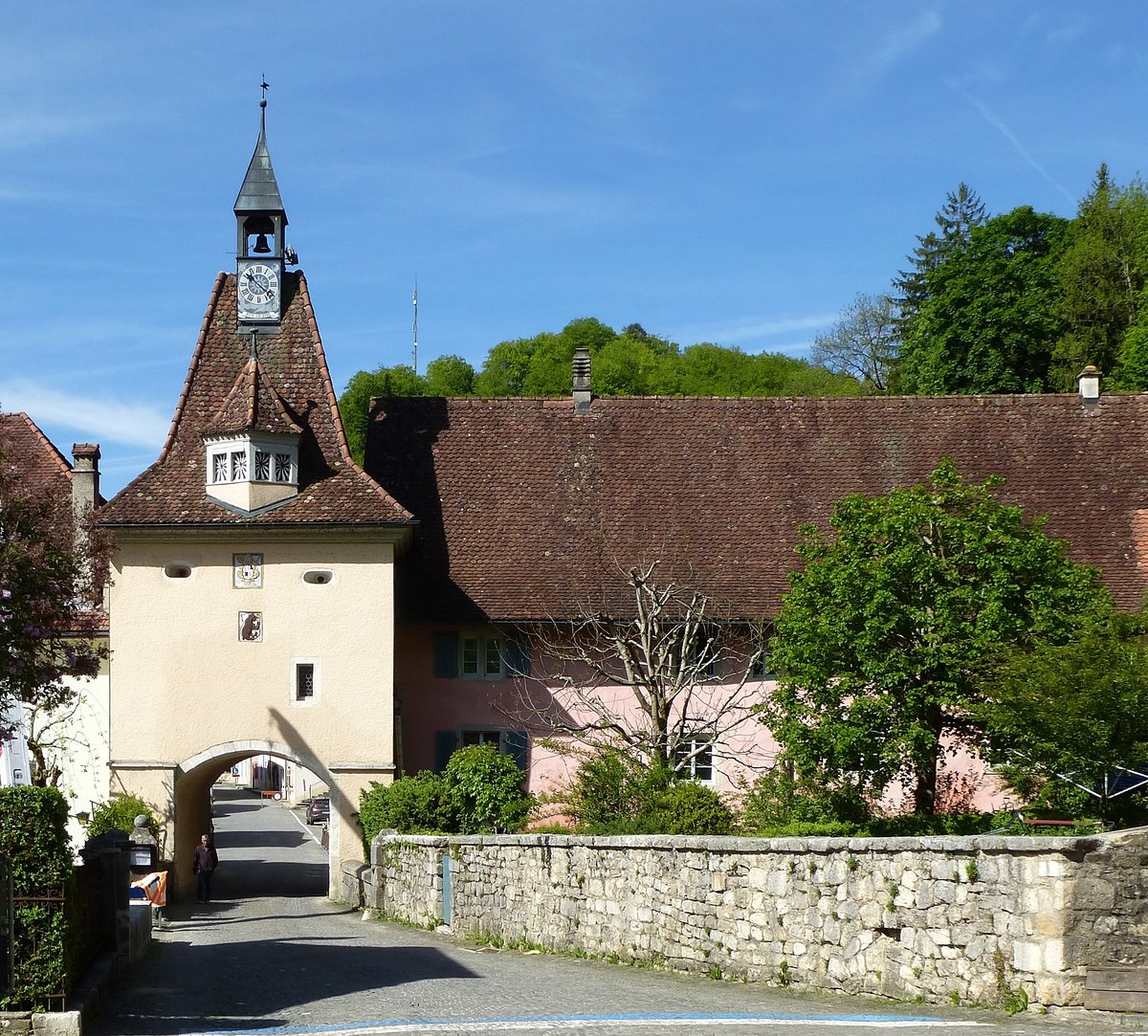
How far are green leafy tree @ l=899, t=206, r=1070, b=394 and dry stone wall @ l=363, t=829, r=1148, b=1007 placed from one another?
101 feet

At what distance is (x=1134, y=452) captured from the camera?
111 ft

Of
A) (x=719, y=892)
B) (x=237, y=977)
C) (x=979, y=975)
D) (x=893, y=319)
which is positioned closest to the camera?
(x=979, y=975)

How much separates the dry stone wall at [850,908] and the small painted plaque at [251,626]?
10699 millimetres

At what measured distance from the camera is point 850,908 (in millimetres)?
13852

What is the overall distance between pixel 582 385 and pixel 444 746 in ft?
29.4

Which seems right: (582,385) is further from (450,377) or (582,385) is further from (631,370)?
(450,377)

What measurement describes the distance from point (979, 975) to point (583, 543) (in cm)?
2078

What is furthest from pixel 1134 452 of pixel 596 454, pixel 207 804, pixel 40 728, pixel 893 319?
pixel 893 319

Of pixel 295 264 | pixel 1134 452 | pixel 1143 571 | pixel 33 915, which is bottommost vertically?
pixel 33 915

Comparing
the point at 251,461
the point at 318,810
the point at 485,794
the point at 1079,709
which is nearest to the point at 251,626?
the point at 251,461

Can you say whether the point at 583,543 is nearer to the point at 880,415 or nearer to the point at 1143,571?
the point at 880,415

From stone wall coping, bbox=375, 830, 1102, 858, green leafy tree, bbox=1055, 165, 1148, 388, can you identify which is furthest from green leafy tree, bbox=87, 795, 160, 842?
green leafy tree, bbox=1055, 165, 1148, 388

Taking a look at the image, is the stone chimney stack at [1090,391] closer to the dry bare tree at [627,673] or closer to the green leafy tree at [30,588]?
the dry bare tree at [627,673]

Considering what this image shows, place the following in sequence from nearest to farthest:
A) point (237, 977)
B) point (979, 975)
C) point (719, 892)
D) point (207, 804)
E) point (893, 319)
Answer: point (979, 975) < point (719, 892) < point (237, 977) < point (207, 804) < point (893, 319)
